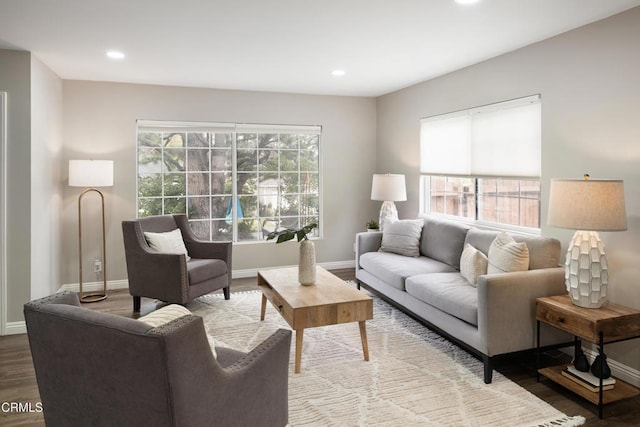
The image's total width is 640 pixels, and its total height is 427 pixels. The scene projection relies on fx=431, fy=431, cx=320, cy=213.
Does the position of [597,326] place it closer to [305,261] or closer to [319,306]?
Result: [319,306]

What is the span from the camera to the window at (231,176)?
5441 millimetres

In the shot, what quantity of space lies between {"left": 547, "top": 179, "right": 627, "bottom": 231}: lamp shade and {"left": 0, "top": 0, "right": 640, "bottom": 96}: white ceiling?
3.86 ft

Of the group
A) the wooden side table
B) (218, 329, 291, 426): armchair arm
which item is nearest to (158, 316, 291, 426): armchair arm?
(218, 329, 291, 426): armchair arm

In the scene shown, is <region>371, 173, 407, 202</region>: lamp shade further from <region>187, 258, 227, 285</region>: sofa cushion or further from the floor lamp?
the floor lamp

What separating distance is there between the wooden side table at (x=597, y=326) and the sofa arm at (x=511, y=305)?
5.3 inches

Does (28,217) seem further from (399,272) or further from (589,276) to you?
(589,276)

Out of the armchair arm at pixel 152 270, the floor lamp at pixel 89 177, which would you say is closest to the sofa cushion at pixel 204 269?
the armchair arm at pixel 152 270

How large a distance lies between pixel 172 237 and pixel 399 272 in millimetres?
2357

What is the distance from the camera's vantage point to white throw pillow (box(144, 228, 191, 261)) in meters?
4.35

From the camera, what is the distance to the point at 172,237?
451 centimetres

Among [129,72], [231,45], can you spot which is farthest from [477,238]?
[129,72]

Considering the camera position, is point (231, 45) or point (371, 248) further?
point (371, 248)

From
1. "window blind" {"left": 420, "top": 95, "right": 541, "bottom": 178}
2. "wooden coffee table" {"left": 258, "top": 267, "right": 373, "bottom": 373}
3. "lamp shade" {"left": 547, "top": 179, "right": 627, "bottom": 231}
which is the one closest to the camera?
"lamp shade" {"left": 547, "top": 179, "right": 627, "bottom": 231}

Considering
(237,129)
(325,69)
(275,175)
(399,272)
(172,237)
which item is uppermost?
(325,69)
